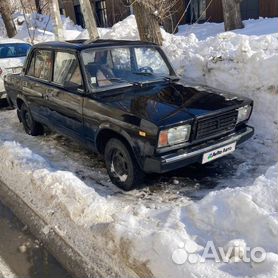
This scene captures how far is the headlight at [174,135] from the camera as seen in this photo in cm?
393

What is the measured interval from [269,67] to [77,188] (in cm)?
379

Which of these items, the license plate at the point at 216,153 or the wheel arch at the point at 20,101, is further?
the wheel arch at the point at 20,101

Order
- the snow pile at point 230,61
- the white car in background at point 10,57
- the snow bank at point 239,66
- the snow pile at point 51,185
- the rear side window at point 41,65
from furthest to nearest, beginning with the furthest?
the white car in background at point 10,57
the snow pile at point 230,61
the snow bank at point 239,66
the rear side window at point 41,65
the snow pile at point 51,185

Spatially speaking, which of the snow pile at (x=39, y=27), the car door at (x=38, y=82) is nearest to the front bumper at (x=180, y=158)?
the car door at (x=38, y=82)

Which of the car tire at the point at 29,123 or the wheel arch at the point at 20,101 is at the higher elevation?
the wheel arch at the point at 20,101

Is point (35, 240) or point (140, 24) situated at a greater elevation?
point (140, 24)

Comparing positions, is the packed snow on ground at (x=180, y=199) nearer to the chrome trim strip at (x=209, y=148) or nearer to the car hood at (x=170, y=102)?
the chrome trim strip at (x=209, y=148)

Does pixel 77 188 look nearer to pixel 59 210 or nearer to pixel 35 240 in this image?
pixel 59 210

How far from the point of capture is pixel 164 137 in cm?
395

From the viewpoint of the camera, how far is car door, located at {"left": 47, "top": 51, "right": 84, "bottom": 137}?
500cm

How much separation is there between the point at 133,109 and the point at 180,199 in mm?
1138

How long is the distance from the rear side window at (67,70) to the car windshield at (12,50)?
4366 millimetres

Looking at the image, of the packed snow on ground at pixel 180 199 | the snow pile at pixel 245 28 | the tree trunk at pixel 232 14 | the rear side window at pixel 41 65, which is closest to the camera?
the packed snow on ground at pixel 180 199

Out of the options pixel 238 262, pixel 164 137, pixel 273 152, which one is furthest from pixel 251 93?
pixel 238 262
